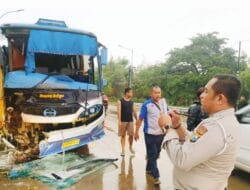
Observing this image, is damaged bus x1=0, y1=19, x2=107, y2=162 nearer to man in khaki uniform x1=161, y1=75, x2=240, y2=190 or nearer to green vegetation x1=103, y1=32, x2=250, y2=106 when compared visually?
man in khaki uniform x1=161, y1=75, x2=240, y2=190

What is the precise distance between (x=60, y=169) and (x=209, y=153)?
5.64 metres

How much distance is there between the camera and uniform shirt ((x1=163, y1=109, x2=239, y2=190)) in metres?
2.28

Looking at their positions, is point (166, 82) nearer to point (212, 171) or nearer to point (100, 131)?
point (100, 131)

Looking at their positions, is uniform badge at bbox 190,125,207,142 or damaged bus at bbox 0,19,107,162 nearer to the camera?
uniform badge at bbox 190,125,207,142

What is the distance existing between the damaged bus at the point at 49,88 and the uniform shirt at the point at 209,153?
5220mm

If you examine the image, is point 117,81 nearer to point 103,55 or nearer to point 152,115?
point 103,55

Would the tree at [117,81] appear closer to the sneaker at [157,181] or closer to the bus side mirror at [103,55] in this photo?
the bus side mirror at [103,55]

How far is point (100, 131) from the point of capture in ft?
29.9

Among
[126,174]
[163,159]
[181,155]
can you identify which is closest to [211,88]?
[181,155]

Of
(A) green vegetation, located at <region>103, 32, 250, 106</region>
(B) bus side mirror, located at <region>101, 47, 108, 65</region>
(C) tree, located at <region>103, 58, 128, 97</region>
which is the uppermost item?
(B) bus side mirror, located at <region>101, 47, 108, 65</region>

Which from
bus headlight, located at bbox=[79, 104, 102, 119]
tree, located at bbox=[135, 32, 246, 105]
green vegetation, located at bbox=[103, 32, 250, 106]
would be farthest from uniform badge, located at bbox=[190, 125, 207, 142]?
tree, located at bbox=[135, 32, 246, 105]

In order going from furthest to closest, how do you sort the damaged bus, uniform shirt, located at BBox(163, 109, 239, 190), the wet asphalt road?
1. the damaged bus
2. the wet asphalt road
3. uniform shirt, located at BBox(163, 109, 239, 190)

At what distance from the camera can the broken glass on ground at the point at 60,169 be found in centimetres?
679

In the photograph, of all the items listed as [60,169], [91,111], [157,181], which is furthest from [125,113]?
[157,181]
